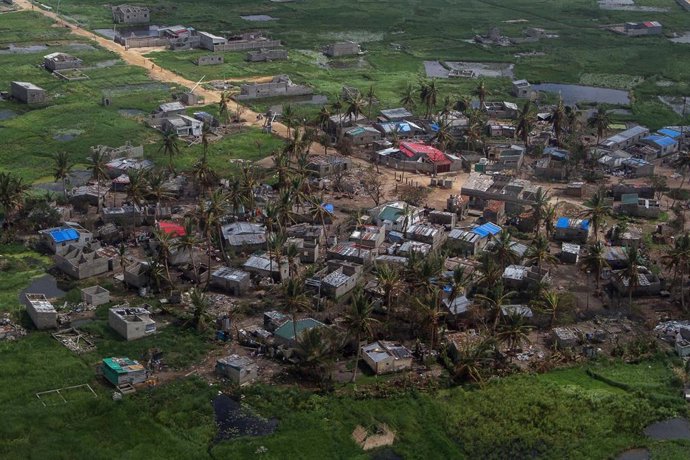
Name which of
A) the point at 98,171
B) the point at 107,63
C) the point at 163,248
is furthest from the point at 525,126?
the point at 107,63

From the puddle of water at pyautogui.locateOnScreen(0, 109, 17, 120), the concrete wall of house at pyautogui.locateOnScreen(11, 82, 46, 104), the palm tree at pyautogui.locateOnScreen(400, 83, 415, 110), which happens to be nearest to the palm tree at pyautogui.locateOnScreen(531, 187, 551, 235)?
the palm tree at pyautogui.locateOnScreen(400, 83, 415, 110)

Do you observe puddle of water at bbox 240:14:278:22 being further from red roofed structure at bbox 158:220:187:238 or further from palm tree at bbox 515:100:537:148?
red roofed structure at bbox 158:220:187:238

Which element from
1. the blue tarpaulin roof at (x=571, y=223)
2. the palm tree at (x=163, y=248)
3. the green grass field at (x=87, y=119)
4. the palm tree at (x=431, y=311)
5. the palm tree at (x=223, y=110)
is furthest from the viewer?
the palm tree at (x=223, y=110)

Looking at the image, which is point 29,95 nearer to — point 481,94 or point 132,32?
point 132,32

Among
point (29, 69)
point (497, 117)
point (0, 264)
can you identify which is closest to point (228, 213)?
point (0, 264)

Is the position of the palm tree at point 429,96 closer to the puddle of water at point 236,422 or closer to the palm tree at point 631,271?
the palm tree at point 631,271

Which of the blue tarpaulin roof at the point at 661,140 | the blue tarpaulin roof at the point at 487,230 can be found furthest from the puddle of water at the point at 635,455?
the blue tarpaulin roof at the point at 661,140
